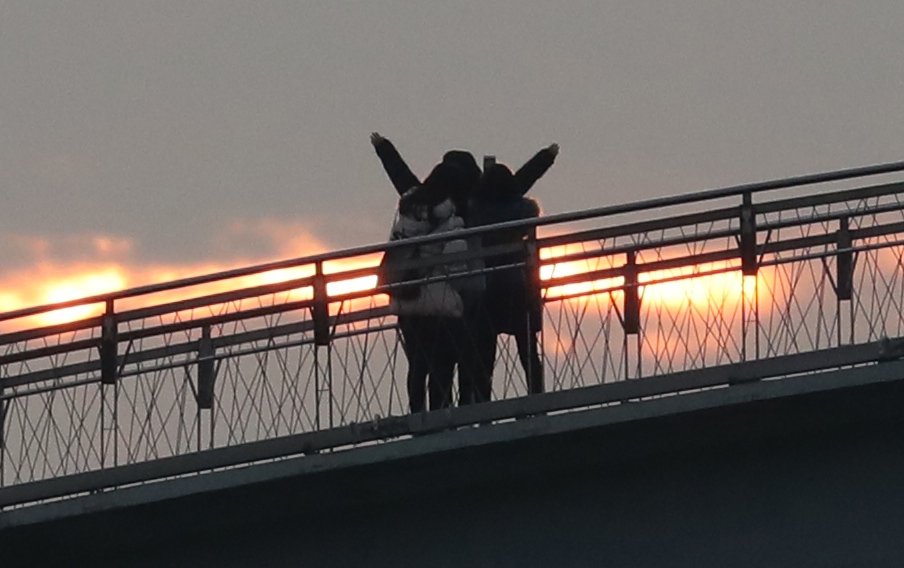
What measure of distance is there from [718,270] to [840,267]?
690mm

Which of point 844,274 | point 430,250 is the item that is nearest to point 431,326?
point 430,250

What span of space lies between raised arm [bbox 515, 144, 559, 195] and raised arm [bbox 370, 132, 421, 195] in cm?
65

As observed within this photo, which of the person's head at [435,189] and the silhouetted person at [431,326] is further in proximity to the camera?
the person's head at [435,189]

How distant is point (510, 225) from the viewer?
599 inches

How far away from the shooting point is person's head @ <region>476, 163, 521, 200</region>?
638 inches

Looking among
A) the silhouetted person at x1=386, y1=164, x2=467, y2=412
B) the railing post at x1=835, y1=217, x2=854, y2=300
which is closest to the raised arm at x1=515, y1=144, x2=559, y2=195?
the silhouetted person at x1=386, y1=164, x2=467, y2=412

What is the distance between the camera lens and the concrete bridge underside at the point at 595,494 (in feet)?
47.9

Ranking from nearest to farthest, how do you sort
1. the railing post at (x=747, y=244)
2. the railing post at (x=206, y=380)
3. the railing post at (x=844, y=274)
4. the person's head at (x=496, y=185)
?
the railing post at (x=844, y=274), the railing post at (x=747, y=244), the railing post at (x=206, y=380), the person's head at (x=496, y=185)

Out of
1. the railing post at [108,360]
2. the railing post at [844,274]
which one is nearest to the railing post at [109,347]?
the railing post at [108,360]

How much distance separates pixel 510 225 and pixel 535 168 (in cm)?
138

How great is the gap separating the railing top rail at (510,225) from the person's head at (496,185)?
85 cm

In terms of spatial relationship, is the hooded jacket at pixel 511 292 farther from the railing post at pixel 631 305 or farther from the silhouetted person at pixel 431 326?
→ the railing post at pixel 631 305

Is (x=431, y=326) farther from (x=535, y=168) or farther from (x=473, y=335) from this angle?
(x=535, y=168)

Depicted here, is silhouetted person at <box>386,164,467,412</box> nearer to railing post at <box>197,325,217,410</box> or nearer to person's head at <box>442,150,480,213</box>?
person's head at <box>442,150,480,213</box>
